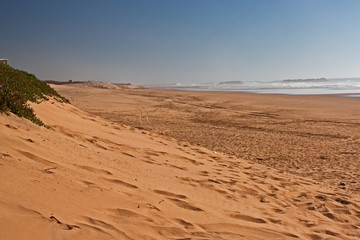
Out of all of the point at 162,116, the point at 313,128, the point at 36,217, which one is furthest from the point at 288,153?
the point at 162,116

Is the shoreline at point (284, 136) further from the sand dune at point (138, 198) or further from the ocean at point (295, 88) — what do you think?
the ocean at point (295, 88)

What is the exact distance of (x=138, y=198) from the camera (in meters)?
3.37

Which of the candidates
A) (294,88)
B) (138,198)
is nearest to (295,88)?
(294,88)

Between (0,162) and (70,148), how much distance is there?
1450 millimetres

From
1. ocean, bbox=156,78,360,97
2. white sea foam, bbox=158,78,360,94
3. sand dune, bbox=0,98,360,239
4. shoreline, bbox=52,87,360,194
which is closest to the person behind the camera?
sand dune, bbox=0,98,360,239

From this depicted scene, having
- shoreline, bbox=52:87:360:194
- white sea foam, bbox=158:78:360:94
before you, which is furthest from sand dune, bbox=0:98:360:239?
white sea foam, bbox=158:78:360:94

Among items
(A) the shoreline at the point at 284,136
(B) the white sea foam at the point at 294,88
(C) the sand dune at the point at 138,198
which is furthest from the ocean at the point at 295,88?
(C) the sand dune at the point at 138,198

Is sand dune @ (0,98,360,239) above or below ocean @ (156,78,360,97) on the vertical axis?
below

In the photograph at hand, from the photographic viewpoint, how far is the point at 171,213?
10.6 ft

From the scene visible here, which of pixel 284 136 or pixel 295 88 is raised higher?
pixel 295 88

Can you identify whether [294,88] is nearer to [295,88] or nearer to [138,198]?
[295,88]

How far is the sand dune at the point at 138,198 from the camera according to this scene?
101 inches

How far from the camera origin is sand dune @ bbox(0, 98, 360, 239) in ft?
8.41

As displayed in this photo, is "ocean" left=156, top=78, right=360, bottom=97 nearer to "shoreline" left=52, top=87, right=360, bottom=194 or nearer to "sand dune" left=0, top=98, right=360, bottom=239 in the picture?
"shoreline" left=52, top=87, right=360, bottom=194
